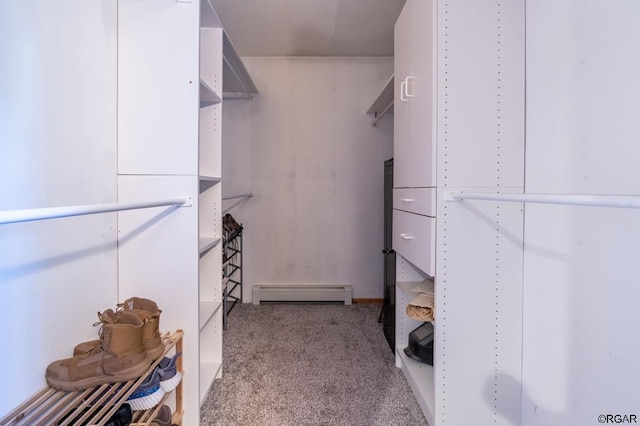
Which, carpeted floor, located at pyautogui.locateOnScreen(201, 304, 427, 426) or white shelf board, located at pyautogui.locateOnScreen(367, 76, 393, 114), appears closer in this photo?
carpeted floor, located at pyautogui.locateOnScreen(201, 304, 427, 426)

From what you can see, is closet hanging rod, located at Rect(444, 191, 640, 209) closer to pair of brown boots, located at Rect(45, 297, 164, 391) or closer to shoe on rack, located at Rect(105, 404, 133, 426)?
pair of brown boots, located at Rect(45, 297, 164, 391)

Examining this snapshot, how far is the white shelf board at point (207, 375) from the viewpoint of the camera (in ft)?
5.14

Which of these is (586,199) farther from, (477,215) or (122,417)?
(122,417)

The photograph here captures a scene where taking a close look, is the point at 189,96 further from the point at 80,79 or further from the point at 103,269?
the point at 103,269

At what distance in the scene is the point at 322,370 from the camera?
185 centimetres

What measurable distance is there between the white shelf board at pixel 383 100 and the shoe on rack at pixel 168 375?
2001mm

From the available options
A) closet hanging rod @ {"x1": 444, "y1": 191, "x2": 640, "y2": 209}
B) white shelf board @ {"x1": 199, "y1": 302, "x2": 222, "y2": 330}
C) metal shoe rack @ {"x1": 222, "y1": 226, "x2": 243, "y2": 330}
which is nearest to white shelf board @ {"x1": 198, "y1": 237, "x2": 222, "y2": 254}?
white shelf board @ {"x1": 199, "y1": 302, "x2": 222, "y2": 330}

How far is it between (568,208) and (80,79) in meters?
1.81

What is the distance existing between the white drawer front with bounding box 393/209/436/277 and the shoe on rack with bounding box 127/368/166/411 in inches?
44.0

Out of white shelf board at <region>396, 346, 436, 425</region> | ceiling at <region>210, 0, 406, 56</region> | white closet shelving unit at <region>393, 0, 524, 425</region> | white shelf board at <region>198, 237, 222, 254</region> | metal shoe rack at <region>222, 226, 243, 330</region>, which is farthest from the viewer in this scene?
metal shoe rack at <region>222, 226, 243, 330</region>

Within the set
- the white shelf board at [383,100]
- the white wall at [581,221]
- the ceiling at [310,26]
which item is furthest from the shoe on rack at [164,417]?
the ceiling at [310,26]

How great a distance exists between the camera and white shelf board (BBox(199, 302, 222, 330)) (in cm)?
159

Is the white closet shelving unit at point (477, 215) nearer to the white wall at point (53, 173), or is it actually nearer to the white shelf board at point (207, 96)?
the white shelf board at point (207, 96)

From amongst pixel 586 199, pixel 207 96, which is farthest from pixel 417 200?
pixel 207 96
